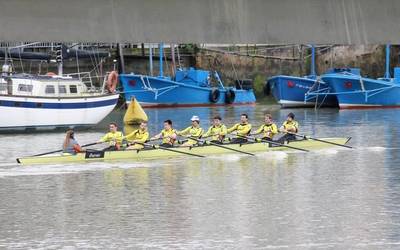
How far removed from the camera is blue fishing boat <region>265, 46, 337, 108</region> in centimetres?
6769

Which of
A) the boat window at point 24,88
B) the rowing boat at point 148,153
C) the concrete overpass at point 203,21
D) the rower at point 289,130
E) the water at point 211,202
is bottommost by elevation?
the water at point 211,202

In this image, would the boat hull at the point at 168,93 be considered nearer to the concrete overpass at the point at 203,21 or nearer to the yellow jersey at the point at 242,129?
the yellow jersey at the point at 242,129

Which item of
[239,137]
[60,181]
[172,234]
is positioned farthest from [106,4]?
[239,137]

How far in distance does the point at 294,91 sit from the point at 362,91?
16.6 feet

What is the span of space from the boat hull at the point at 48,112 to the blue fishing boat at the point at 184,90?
55.8 feet

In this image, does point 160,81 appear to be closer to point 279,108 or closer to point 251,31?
point 279,108

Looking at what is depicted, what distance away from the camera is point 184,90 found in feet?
234

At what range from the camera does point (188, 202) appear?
2434 cm

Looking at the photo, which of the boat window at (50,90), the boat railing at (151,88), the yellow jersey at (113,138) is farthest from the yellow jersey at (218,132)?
the boat railing at (151,88)

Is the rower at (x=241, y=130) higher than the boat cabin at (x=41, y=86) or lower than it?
lower

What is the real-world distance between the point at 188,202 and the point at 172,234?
4443mm

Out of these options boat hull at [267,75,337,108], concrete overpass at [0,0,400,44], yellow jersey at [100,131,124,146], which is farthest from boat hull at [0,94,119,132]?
concrete overpass at [0,0,400,44]

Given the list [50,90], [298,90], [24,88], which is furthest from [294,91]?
[24,88]

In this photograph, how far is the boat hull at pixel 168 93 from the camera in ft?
223
